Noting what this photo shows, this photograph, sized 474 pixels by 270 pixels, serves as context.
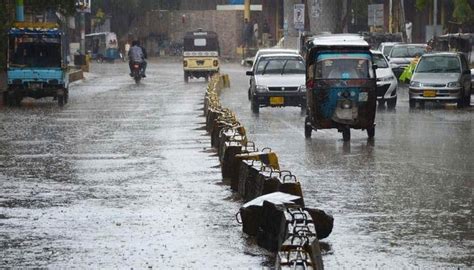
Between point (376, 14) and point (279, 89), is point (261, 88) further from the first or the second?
point (376, 14)

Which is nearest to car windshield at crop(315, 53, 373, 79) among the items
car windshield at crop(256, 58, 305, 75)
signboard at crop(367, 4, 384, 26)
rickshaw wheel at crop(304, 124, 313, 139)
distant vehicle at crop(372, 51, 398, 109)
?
rickshaw wheel at crop(304, 124, 313, 139)

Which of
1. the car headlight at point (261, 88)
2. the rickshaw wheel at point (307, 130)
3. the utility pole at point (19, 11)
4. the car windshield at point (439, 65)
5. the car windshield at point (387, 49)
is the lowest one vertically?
the rickshaw wheel at point (307, 130)

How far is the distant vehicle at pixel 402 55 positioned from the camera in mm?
53438

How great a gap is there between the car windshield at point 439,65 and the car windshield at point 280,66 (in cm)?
429

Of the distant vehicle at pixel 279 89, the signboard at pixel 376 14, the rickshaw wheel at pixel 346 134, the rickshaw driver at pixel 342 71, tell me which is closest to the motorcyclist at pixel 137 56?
the signboard at pixel 376 14

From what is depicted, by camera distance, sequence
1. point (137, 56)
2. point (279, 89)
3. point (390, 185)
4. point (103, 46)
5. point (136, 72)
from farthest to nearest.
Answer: point (103, 46) → point (137, 56) → point (136, 72) → point (279, 89) → point (390, 185)

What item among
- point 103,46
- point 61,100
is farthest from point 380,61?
point 103,46

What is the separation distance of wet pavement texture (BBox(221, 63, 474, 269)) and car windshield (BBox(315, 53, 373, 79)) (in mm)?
1309

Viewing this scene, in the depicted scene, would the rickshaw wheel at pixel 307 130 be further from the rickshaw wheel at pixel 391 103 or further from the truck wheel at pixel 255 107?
the rickshaw wheel at pixel 391 103

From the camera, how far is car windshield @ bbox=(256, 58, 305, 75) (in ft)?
124

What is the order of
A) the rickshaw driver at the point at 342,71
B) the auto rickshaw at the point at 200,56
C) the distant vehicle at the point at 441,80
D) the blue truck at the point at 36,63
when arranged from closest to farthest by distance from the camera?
the rickshaw driver at the point at 342,71 < the distant vehicle at the point at 441,80 < the blue truck at the point at 36,63 < the auto rickshaw at the point at 200,56

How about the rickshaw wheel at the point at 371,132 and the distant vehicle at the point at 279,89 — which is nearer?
the rickshaw wheel at the point at 371,132

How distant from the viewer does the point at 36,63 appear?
136 feet

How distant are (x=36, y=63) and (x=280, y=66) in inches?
325
